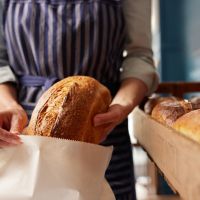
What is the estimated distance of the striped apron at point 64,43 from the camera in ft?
3.49

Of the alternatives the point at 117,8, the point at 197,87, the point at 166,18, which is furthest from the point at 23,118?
the point at 166,18

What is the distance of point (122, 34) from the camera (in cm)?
113

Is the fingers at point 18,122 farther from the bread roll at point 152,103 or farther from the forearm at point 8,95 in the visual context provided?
the bread roll at point 152,103

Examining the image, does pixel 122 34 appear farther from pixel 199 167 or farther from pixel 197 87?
pixel 199 167

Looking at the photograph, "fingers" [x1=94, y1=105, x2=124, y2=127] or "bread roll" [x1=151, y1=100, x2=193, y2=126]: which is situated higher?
"fingers" [x1=94, y1=105, x2=124, y2=127]

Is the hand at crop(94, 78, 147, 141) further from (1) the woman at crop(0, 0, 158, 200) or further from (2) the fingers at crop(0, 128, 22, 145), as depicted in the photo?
(2) the fingers at crop(0, 128, 22, 145)

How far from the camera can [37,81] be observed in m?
1.08

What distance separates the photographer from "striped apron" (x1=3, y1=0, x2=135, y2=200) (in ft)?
3.49

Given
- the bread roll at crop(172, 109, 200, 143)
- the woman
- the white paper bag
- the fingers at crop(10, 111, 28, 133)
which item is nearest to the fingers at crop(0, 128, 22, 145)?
the white paper bag

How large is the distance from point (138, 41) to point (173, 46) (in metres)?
2.26

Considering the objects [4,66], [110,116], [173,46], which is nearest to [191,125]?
[110,116]

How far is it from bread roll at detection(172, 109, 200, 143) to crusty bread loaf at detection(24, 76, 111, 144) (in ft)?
0.50

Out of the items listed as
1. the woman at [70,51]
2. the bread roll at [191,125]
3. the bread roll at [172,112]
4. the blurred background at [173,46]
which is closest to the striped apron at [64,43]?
the woman at [70,51]

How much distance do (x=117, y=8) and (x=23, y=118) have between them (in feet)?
1.41
